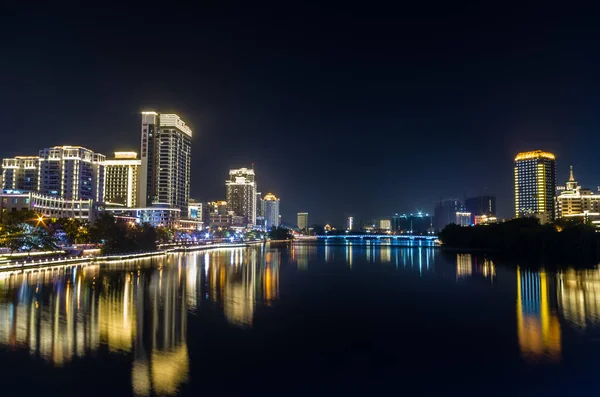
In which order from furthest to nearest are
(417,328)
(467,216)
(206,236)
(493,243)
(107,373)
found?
(467,216) < (206,236) < (493,243) < (417,328) < (107,373)

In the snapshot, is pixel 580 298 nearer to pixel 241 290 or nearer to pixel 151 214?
pixel 241 290

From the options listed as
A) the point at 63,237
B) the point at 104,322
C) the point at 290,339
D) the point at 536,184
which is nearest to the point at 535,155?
the point at 536,184

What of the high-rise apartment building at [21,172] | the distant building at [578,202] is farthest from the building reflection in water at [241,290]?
the distant building at [578,202]

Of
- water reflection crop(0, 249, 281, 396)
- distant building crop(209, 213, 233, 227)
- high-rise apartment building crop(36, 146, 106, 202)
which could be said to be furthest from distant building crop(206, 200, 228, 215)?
water reflection crop(0, 249, 281, 396)

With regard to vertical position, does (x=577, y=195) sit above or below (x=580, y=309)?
above

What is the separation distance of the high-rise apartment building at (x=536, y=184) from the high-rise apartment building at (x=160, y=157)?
316 feet

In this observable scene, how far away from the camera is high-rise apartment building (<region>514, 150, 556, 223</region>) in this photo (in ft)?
424

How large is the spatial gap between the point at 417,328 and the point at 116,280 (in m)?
18.4

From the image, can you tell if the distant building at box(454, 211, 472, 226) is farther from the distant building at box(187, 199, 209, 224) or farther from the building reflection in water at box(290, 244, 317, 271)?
the building reflection in water at box(290, 244, 317, 271)

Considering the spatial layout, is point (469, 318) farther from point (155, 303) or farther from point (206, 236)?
point (206, 236)

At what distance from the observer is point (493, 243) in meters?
67.5

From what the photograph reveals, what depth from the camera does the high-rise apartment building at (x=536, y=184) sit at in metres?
129

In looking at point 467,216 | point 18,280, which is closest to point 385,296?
point 18,280

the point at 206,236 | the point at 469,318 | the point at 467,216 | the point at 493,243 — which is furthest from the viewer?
the point at 467,216
